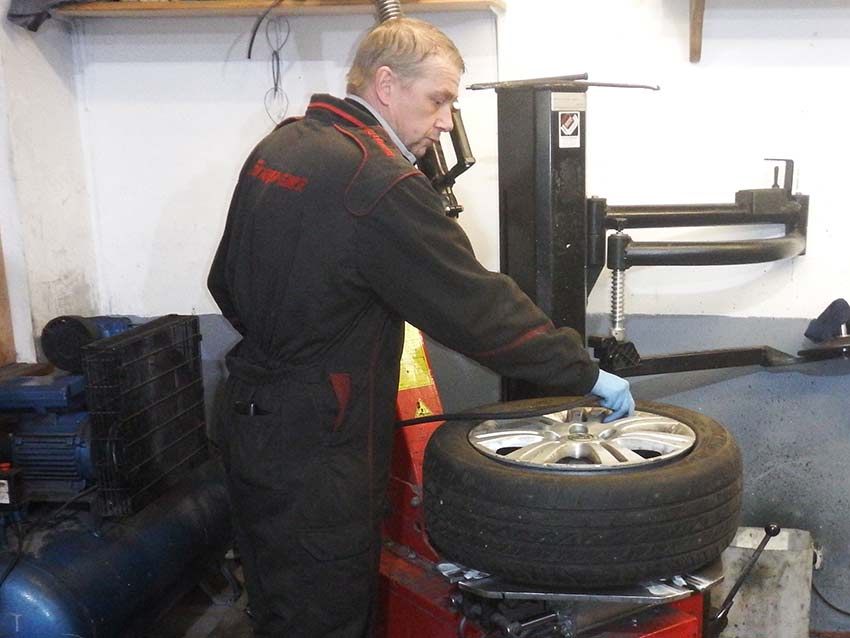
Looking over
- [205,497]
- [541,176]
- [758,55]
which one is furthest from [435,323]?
[758,55]

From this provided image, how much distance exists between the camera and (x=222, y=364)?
3100mm

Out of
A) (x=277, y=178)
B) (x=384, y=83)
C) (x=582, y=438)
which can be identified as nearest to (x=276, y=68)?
(x=384, y=83)

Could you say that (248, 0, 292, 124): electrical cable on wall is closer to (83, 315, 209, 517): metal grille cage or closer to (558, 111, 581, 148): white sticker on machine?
(83, 315, 209, 517): metal grille cage

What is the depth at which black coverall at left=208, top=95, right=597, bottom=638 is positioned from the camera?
1626 mm

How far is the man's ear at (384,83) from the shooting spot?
1794 mm

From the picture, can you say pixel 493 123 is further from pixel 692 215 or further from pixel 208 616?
pixel 208 616

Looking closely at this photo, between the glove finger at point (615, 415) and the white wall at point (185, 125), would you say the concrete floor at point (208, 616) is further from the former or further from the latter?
the glove finger at point (615, 415)

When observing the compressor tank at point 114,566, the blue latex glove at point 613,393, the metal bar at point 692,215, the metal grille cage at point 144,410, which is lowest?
the compressor tank at point 114,566

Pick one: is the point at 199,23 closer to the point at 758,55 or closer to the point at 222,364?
the point at 222,364

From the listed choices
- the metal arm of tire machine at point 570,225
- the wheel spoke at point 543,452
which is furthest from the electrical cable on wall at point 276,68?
the wheel spoke at point 543,452

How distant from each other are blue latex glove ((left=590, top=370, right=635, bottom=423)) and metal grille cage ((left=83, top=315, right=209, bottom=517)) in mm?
1221

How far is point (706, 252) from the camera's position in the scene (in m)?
2.40

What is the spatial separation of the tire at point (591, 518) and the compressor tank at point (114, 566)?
3.29 ft

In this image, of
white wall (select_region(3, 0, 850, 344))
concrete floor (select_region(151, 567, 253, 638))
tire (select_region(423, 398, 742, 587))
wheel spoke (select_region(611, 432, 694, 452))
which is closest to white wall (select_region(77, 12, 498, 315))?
white wall (select_region(3, 0, 850, 344))
